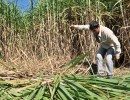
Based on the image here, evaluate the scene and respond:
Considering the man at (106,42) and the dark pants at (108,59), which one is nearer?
the man at (106,42)

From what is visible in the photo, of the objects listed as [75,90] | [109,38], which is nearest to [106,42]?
[109,38]

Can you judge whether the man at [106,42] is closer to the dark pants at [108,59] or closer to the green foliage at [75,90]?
the dark pants at [108,59]

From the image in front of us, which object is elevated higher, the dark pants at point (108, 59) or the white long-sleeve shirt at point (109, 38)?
the white long-sleeve shirt at point (109, 38)

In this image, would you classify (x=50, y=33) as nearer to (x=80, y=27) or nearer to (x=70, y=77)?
(x=80, y=27)

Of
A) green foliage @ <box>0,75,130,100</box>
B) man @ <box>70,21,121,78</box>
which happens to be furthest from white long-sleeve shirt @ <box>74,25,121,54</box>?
green foliage @ <box>0,75,130,100</box>

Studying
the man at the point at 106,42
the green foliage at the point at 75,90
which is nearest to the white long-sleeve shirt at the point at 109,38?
the man at the point at 106,42

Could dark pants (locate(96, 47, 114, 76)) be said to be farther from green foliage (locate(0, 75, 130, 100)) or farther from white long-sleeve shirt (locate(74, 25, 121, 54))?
green foliage (locate(0, 75, 130, 100))

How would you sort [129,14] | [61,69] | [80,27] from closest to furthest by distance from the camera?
[61,69]
[80,27]
[129,14]

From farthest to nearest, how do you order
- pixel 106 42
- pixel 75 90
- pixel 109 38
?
pixel 106 42 < pixel 109 38 < pixel 75 90

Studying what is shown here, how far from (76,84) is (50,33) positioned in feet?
15.9

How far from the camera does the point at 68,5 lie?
310 inches

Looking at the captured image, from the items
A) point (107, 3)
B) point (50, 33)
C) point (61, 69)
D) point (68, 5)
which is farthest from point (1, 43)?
point (61, 69)

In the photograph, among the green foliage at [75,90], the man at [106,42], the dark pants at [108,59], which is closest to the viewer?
the green foliage at [75,90]

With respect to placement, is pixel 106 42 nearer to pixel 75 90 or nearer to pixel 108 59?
pixel 108 59
